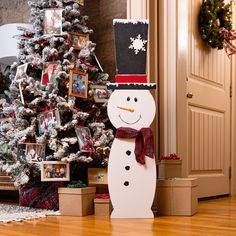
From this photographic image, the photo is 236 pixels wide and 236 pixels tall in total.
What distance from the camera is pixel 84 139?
8.37ft

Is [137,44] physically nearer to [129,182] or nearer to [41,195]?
[129,182]

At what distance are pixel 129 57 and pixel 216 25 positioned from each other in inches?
50.9

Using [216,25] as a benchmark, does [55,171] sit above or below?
below

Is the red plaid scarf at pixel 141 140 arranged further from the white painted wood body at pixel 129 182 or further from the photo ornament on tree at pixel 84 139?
the photo ornament on tree at pixel 84 139

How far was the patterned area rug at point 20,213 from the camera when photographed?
7.43ft

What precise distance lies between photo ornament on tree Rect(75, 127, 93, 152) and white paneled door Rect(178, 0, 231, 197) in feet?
2.58

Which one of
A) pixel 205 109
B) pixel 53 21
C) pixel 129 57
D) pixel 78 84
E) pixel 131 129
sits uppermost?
pixel 53 21

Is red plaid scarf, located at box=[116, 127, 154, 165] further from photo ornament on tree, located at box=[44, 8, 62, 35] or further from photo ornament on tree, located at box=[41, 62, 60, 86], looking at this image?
photo ornament on tree, located at box=[44, 8, 62, 35]

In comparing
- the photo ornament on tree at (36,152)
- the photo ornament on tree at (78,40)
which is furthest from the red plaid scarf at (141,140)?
the photo ornament on tree at (78,40)

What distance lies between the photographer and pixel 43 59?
2.68m

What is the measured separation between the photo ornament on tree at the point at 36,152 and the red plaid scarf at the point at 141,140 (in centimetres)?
56

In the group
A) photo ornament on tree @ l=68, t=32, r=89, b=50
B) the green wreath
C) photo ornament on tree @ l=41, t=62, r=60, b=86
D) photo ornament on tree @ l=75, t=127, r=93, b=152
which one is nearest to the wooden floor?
photo ornament on tree @ l=75, t=127, r=93, b=152

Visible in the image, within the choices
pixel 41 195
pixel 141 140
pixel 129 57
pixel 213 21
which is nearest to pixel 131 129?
pixel 141 140

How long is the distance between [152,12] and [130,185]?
1.24 meters
